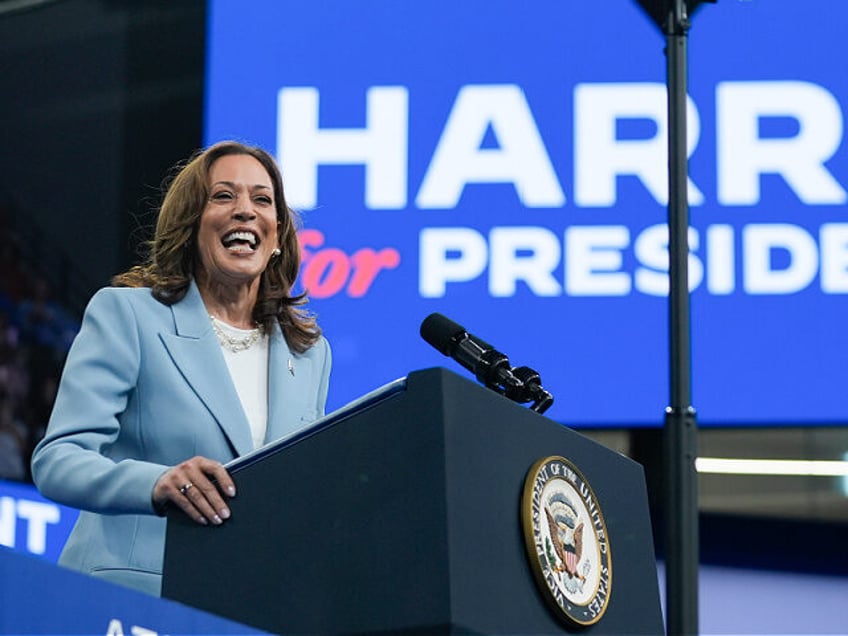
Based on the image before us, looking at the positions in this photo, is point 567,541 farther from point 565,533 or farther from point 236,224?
point 236,224

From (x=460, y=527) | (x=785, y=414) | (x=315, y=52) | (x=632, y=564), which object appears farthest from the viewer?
(x=315, y=52)

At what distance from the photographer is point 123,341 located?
191 centimetres

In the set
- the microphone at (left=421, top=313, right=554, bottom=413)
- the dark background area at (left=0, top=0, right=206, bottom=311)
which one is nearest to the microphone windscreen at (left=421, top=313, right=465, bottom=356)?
the microphone at (left=421, top=313, right=554, bottom=413)

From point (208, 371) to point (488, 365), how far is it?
0.48 meters

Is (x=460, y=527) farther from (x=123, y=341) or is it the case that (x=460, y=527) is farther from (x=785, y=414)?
(x=785, y=414)

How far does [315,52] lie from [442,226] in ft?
2.49

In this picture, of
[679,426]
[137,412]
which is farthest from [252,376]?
[679,426]

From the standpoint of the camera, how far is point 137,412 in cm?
192

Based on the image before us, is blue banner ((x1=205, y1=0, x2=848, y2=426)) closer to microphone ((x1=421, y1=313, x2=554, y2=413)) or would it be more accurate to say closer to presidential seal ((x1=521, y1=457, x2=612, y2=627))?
microphone ((x1=421, y1=313, x2=554, y2=413))

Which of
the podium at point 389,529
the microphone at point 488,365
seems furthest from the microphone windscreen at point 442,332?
the podium at point 389,529

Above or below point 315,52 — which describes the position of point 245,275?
below

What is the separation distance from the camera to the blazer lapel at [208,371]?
6.23 ft

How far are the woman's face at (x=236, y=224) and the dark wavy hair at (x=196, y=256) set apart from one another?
0.02 metres

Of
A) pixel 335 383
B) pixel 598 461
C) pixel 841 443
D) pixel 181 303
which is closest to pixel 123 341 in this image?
pixel 181 303
